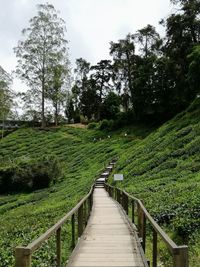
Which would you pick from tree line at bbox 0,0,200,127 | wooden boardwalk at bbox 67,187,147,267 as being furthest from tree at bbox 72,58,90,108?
wooden boardwalk at bbox 67,187,147,267

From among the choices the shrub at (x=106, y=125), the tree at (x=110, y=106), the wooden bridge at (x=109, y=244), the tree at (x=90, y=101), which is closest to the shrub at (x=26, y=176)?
the shrub at (x=106, y=125)

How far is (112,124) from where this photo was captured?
2370 inches

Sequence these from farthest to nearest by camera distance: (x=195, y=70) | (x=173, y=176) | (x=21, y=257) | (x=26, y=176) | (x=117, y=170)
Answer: (x=195, y=70) < (x=26, y=176) < (x=117, y=170) < (x=173, y=176) < (x=21, y=257)

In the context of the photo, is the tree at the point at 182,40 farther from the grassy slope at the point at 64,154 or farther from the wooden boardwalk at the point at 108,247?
the wooden boardwalk at the point at 108,247

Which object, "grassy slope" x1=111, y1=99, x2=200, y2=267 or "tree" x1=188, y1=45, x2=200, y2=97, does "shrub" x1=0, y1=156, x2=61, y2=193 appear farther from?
"tree" x1=188, y1=45, x2=200, y2=97

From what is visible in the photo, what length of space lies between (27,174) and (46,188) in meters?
2.12

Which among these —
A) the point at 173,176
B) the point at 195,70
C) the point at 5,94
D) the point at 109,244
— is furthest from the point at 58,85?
the point at 109,244

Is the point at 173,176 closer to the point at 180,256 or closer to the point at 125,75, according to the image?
the point at 180,256

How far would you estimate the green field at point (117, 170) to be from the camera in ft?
38.6

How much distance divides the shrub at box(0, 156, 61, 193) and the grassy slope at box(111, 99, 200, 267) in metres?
6.64

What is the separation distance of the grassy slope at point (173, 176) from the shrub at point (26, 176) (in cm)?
664

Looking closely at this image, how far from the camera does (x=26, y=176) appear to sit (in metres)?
36.7

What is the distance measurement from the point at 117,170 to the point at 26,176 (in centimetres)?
816

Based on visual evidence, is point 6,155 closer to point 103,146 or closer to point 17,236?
point 103,146
